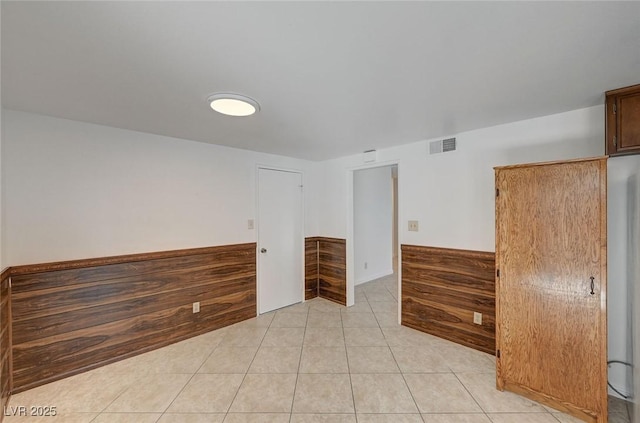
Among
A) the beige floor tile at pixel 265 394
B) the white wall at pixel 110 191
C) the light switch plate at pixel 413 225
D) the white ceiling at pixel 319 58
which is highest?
the white ceiling at pixel 319 58

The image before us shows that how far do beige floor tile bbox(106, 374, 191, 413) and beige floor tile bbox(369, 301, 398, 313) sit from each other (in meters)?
2.55

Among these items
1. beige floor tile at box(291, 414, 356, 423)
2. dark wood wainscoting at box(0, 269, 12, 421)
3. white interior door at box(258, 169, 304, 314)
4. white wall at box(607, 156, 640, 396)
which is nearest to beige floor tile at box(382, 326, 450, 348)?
beige floor tile at box(291, 414, 356, 423)

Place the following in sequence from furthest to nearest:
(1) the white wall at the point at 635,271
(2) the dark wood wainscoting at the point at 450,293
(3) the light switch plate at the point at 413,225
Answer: (3) the light switch plate at the point at 413,225 < (2) the dark wood wainscoting at the point at 450,293 < (1) the white wall at the point at 635,271

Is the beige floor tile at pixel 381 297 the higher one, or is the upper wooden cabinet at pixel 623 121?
the upper wooden cabinet at pixel 623 121

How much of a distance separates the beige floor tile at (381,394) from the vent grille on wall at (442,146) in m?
2.36

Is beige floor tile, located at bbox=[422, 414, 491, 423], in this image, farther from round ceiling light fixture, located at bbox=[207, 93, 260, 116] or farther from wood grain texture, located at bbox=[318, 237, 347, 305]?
round ceiling light fixture, located at bbox=[207, 93, 260, 116]

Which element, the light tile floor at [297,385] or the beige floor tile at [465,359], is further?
the beige floor tile at [465,359]

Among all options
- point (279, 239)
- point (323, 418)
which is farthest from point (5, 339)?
point (279, 239)

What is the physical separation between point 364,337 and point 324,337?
46 cm

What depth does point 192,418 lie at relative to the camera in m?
1.78

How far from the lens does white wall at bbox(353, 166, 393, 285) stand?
5.05m

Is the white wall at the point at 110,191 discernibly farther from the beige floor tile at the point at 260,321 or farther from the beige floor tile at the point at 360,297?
the beige floor tile at the point at 360,297

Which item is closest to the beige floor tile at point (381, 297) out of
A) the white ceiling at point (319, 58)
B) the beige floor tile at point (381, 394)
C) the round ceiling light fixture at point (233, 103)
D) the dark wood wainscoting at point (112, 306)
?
the beige floor tile at point (381, 394)

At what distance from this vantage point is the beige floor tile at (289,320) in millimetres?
3250
